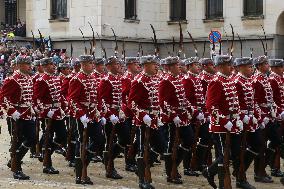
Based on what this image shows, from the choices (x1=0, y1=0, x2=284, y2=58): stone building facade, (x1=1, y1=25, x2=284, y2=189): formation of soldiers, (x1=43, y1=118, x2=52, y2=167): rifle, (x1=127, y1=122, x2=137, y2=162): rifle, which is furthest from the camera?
(x1=0, y1=0, x2=284, y2=58): stone building facade

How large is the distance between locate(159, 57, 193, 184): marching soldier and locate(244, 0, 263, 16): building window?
17.6 meters

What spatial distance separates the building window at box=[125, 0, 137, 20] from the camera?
3130cm

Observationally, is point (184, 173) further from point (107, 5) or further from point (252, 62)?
point (107, 5)

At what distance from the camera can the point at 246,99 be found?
11.9 metres

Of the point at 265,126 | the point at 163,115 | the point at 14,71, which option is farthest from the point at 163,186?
the point at 14,71

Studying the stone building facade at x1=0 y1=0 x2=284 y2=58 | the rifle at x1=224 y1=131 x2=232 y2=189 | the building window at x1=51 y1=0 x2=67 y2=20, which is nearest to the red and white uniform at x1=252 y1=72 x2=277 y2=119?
the rifle at x1=224 y1=131 x2=232 y2=189

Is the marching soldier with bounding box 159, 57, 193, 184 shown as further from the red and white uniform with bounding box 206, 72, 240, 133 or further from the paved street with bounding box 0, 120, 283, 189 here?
the red and white uniform with bounding box 206, 72, 240, 133

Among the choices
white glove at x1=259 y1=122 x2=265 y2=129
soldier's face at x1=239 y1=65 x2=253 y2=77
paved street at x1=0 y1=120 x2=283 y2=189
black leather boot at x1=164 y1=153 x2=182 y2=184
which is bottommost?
paved street at x1=0 y1=120 x2=283 y2=189

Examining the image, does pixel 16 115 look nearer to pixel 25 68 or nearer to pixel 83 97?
pixel 25 68

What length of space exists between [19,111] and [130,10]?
1899 cm

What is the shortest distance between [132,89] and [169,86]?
780 millimetres

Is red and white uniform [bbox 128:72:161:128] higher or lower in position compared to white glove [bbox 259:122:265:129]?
higher

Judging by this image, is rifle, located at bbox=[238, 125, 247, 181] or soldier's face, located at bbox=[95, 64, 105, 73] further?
soldier's face, located at bbox=[95, 64, 105, 73]

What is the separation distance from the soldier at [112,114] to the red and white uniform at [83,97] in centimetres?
57
